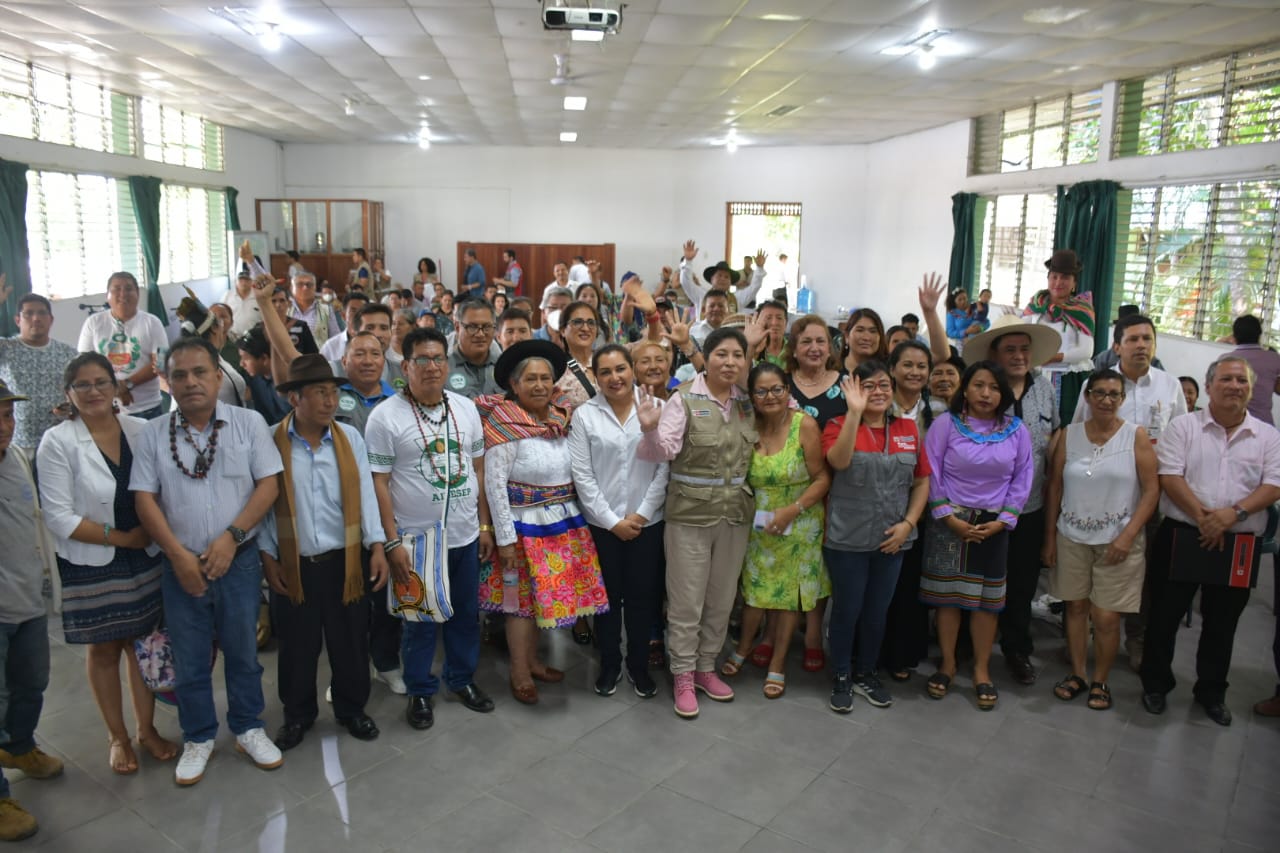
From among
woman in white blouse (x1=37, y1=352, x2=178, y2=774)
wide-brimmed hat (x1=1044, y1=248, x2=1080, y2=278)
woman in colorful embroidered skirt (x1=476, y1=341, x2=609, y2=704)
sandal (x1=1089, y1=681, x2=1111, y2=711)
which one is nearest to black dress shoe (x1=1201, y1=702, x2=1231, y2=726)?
sandal (x1=1089, y1=681, x2=1111, y2=711)

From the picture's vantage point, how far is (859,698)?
3.67 metres

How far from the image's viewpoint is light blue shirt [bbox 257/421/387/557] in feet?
9.80

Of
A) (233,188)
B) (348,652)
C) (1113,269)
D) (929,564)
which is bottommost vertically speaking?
(348,652)

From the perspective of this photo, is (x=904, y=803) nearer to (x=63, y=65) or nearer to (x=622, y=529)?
(x=622, y=529)

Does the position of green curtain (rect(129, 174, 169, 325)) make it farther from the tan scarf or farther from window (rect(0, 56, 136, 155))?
the tan scarf

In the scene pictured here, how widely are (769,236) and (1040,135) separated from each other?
6.86 metres

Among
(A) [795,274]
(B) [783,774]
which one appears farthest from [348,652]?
(A) [795,274]

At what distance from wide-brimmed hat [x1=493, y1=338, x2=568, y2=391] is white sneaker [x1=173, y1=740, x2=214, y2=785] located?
1.72 metres

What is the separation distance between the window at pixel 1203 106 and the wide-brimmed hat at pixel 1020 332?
4319 mm

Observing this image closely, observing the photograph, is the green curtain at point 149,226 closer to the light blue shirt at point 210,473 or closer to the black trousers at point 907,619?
the light blue shirt at point 210,473

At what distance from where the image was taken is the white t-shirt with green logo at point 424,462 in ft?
10.3

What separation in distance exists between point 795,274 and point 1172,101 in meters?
8.70

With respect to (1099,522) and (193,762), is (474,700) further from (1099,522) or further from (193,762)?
(1099,522)

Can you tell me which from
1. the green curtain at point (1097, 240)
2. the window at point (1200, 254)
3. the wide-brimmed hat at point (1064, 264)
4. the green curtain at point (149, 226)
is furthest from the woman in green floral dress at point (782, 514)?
the green curtain at point (149, 226)
